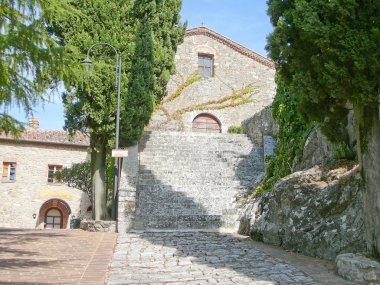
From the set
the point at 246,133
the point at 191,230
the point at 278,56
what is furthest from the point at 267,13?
the point at 246,133

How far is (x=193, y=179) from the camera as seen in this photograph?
1236cm

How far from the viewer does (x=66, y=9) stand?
6844 millimetres

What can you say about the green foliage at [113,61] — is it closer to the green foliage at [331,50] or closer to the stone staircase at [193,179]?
the stone staircase at [193,179]

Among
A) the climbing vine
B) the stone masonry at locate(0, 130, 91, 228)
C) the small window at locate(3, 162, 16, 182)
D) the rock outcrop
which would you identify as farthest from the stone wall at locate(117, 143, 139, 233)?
the small window at locate(3, 162, 16, 182)

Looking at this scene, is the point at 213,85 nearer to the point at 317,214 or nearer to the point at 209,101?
the point at 209,101

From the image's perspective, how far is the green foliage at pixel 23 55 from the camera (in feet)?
18.9

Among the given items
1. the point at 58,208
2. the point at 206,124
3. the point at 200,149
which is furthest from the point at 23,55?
the point at 58,208

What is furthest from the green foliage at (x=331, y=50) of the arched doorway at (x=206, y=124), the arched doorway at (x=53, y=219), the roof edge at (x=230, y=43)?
the arched doorway at (x=53, y=219)

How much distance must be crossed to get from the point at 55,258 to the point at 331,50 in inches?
194

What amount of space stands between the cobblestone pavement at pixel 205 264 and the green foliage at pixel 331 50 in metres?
2.23

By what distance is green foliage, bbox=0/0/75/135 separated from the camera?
5758 millimetres

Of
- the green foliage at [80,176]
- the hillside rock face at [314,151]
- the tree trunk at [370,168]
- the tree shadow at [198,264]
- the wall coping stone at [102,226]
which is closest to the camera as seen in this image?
the tree shadow at [198,264]

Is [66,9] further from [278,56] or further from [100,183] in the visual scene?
[100,183]

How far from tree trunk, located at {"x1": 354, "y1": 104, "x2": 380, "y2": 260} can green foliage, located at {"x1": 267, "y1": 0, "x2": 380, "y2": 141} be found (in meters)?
0.29
